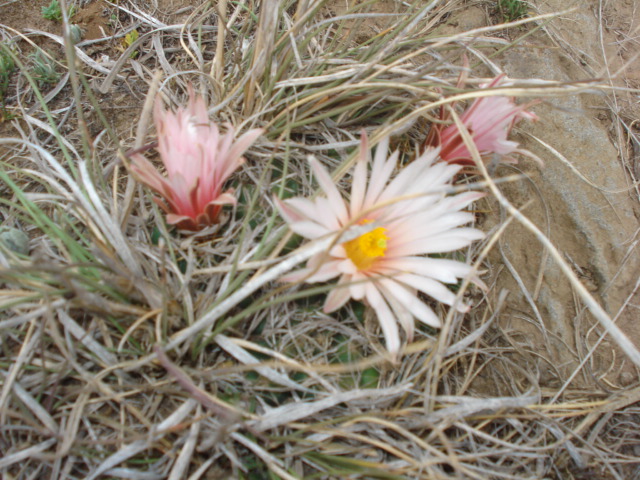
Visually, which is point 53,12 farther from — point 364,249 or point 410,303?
point 410,303

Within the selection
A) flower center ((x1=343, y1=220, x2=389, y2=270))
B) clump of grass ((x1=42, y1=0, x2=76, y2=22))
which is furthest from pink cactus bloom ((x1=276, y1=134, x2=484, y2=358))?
clump of grass ((x1=42, y1=0, x2=76, y2=22))

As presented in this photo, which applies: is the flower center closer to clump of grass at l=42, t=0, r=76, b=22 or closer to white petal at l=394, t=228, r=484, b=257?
white petal at l=394, t=228, r=484, b=257

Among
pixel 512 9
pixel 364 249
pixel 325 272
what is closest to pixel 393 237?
pixel 364 249

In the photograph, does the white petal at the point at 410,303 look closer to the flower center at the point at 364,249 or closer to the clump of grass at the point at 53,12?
the flower center at the point at 364,249

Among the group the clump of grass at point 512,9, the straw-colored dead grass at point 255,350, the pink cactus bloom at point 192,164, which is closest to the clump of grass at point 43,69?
the straw-colored dead grass at point 255,350

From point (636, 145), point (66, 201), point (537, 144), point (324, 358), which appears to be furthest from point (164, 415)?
point (636, 145)

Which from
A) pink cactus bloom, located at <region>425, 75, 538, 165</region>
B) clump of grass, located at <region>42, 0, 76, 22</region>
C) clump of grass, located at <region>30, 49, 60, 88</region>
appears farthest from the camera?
clump of grass, located at <region>42, 0, 76, 22</region>

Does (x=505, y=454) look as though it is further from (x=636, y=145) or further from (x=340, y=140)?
(x=636, y=145)
